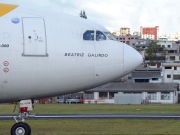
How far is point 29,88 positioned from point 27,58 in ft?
3.20

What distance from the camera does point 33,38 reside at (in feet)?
59.6

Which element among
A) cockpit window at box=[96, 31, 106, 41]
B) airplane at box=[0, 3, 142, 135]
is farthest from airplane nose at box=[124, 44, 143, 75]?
cockpit window at box=[96, 31, 106, 41]

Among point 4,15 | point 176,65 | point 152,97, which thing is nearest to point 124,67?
point 4,15

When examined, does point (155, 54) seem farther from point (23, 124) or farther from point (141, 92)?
point (23, 124)

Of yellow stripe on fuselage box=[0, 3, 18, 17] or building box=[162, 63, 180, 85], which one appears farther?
building box=[162, 63, 180, 85]

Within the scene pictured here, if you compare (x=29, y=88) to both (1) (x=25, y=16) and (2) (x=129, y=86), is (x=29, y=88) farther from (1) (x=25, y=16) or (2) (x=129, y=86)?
(2) (x=129, y=86)

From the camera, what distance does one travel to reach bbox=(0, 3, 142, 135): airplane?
18.1 m

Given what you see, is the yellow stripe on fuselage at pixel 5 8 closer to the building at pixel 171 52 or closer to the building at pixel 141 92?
the building at pixel 141 92

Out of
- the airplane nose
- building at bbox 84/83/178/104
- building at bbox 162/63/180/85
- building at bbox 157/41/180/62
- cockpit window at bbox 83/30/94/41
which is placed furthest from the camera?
building at bbox 157/41/180/62

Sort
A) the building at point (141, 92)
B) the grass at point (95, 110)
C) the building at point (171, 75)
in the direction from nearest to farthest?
the grass at point (95, 110)
the building at point (141, 92)
the building at point (171, 75)

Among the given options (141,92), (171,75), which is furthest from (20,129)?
(171,75)

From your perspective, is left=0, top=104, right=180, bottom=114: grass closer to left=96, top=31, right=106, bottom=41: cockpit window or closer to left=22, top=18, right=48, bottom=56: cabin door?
left=96, top=31, right=106, bottom=41: cockpit window

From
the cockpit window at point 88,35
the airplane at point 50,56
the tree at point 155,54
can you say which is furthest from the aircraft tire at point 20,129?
the tree at point 155,54

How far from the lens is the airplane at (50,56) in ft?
59.5
